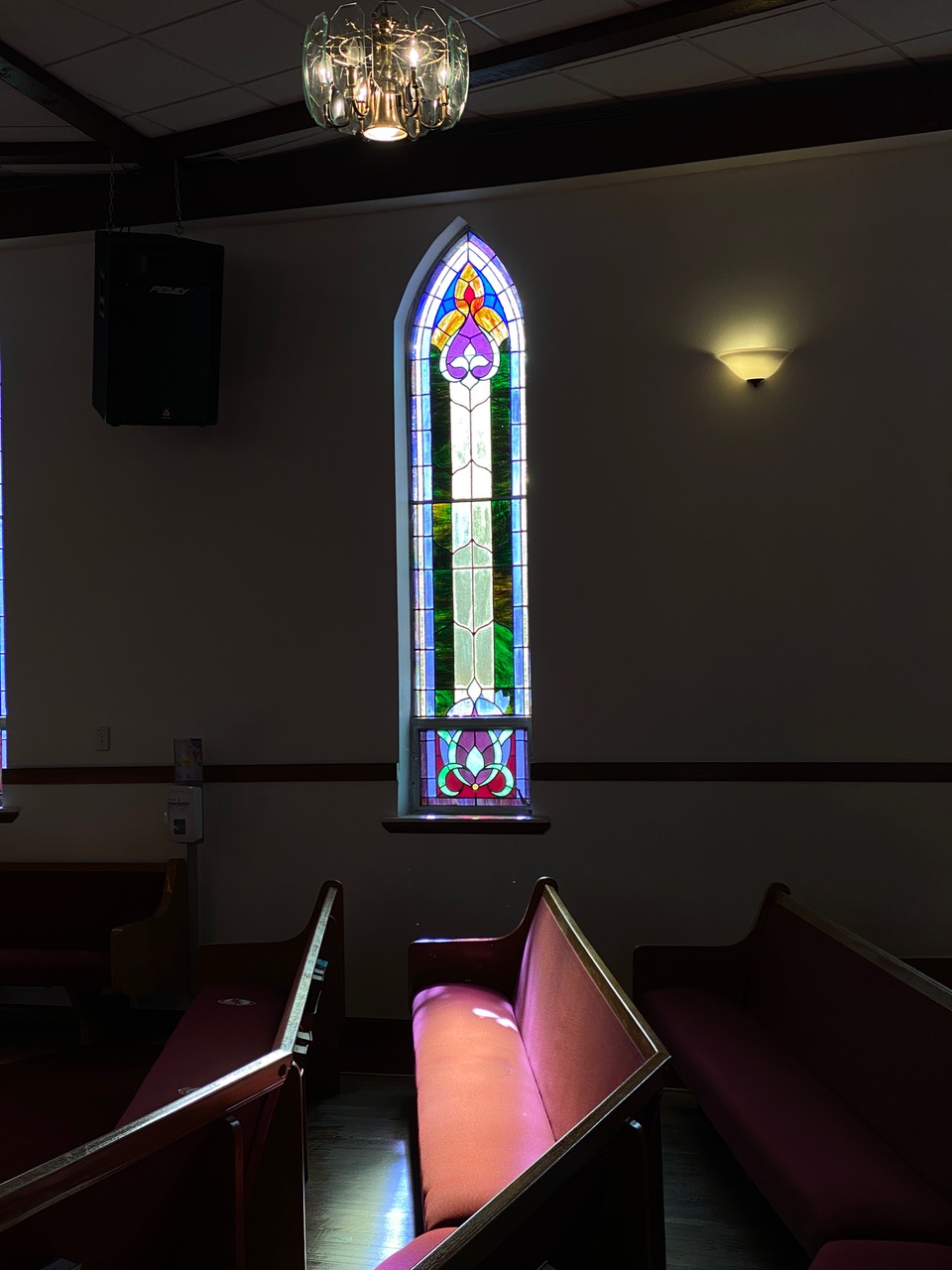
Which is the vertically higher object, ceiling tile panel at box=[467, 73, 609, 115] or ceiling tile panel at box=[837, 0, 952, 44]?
ceiling tile panel at box=[467, 73, 609, 115]

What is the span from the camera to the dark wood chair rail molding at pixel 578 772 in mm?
4324

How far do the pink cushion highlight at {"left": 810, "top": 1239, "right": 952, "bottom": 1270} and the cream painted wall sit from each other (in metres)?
2.34

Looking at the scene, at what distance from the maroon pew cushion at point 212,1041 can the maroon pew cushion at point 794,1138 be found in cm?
117

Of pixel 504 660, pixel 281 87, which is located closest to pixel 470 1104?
pixel 504 660

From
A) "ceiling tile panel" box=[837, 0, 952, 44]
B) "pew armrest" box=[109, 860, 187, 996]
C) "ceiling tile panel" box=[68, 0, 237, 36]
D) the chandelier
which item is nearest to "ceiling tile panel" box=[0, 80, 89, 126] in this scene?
"ceiling tile panel" box=[68, 0, 237, 36]

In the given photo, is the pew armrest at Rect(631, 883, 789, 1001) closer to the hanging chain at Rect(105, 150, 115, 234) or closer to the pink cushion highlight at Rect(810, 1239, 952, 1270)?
the pink cushion highlight at Rect(810, 1239, 952, 1270)

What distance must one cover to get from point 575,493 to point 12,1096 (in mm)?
3101

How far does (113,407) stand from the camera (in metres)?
4.64

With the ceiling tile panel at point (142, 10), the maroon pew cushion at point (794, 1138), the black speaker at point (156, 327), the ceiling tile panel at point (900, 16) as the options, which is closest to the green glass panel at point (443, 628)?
the black speaker at point (156, 327)

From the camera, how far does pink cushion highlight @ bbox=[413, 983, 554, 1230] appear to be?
2350 millimetres

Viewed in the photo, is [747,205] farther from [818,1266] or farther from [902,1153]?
[818,1266]

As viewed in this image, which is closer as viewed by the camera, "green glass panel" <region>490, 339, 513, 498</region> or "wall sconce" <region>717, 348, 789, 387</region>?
"wall sconce" <region>717, 348, 789, 387</region>

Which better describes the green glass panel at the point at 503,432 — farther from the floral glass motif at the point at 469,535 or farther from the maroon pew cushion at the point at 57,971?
the maroon pew cushion at the point at 57,971

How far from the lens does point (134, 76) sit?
4035 millimetres
